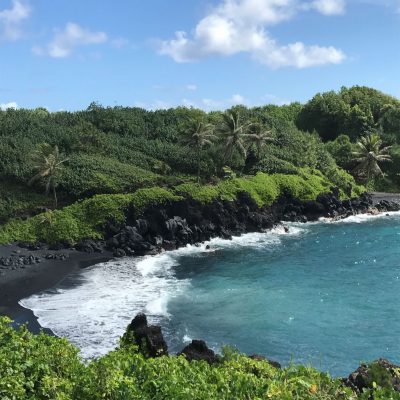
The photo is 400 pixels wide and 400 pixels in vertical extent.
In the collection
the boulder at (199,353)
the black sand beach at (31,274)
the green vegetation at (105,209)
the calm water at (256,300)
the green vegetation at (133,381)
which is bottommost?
the calm water at (256,300)

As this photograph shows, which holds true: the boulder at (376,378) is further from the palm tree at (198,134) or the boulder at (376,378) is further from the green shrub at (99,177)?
the palm tree at (198,134)

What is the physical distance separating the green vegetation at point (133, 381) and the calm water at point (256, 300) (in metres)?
14.0

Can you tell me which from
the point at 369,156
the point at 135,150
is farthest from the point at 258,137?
the point at 369,156

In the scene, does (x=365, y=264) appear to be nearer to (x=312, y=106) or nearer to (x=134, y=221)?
(x=134, y=221)

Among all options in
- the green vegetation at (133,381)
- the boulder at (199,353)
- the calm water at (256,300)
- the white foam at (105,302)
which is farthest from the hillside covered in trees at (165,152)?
the green vegetation at (133,381)

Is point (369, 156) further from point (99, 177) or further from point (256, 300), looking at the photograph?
point (256, 300)

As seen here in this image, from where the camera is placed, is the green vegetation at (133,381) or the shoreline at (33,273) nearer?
the green vegetation at (133,381)

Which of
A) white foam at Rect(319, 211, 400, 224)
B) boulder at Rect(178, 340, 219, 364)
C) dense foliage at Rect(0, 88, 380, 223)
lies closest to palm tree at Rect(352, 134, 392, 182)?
dense foliage at Rect(0, 88, 380, 223)

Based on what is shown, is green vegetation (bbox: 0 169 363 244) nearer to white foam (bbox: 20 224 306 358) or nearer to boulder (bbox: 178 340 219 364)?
white foam (bbox: 20 224 306 358)

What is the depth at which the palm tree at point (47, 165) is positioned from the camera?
205 feet

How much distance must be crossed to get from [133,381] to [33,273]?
35.3 metres

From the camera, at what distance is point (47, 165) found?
62.4 meters

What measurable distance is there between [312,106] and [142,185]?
63956mm

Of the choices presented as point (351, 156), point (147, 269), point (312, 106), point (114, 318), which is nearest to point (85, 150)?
point (147, 269)
